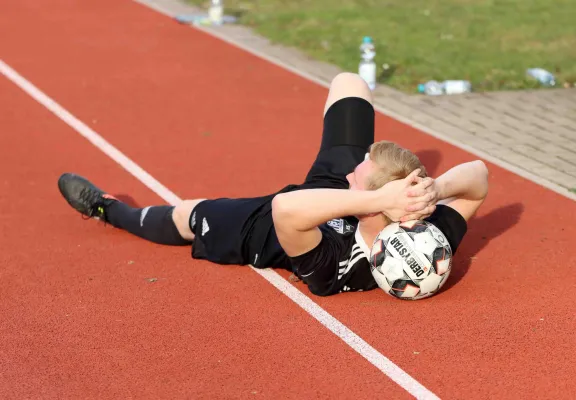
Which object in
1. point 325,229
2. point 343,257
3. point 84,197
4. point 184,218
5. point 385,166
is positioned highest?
point 385,166

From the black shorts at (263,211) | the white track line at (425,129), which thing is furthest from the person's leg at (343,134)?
the white track line at (425,129)

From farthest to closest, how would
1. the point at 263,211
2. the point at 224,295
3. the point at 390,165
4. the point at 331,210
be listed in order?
the point at 263,211 < the point at 224,295 < the point at 390,165 < the point at 331,210

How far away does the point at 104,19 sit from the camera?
15.4 m

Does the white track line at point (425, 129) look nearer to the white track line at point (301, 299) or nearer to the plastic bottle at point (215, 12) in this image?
the plastic bottle at point (215, 12)

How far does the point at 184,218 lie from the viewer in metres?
6.87

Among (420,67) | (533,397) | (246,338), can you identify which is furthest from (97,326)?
(420,67)

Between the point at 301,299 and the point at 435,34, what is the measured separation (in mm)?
8594

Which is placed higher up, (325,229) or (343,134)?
(343,134)

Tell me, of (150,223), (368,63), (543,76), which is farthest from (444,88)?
(150,223)

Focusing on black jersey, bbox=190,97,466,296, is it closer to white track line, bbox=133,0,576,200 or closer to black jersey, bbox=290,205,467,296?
black jersey, bbox=290,205,467,296

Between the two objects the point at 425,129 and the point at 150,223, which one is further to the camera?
the point at 425,129

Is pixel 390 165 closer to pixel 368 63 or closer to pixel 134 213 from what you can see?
pixel 134 213

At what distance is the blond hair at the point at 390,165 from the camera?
5699mm

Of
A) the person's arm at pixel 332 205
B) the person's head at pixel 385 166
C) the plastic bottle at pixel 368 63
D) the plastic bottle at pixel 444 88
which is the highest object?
the person's head at pixel 385 166
